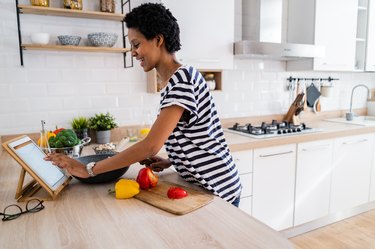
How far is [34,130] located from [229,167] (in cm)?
154

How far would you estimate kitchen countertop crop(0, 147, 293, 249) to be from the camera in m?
0.76

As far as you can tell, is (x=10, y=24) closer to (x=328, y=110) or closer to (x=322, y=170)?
(x=322, y=170)

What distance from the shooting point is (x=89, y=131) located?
7.29 feet

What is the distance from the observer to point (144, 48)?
1.11 meters

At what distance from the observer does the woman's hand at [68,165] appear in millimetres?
1063

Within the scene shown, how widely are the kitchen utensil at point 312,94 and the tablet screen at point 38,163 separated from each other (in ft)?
9.04

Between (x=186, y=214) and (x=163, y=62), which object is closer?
(x=186, y=214)

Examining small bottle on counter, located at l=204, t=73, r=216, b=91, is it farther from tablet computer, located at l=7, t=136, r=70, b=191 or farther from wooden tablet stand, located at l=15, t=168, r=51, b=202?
wooden tablet stand, located at l=15, t=168, r=51, b=202

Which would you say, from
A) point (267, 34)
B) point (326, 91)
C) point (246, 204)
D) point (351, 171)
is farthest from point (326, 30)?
point (246, 204)

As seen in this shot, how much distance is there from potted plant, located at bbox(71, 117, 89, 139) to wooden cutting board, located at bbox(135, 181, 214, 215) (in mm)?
1175

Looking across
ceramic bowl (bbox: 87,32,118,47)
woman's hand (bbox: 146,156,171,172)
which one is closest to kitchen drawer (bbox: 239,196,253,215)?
woman's hand (bbox: 146,156,171,172)

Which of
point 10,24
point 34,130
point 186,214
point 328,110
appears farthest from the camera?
point 328,110

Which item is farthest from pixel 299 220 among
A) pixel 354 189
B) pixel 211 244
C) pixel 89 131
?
pixel 211 244

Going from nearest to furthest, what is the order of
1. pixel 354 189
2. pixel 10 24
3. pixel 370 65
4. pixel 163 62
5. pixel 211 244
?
pixel 211 244, pixel 163 62, pixel 10 24, pixel 354 189, pixel 370 65
